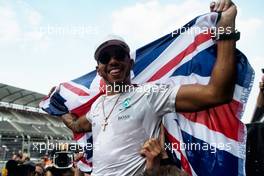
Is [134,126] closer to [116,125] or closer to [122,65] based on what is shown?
[116,125]

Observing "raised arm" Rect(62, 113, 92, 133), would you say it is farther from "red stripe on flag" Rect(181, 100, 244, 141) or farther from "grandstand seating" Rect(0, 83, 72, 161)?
"grandstand seating" Rect(0, 83, 72, 161)

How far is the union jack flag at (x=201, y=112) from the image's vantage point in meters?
2.67

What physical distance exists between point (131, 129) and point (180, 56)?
3.80 ft

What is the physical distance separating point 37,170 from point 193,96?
7.84m

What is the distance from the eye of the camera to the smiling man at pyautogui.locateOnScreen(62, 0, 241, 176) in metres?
1.93

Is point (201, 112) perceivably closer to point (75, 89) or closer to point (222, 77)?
point (222, 77)

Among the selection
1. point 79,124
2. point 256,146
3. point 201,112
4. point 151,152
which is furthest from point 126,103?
point 256,146

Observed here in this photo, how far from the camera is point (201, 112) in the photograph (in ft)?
9.46

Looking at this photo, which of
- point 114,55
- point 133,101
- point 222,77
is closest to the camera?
point 222,77

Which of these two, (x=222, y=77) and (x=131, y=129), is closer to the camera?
(x=222, y=77)

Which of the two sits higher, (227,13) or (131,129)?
(227,13)

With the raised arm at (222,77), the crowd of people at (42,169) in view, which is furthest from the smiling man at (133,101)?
the crowd of people at (42,169)

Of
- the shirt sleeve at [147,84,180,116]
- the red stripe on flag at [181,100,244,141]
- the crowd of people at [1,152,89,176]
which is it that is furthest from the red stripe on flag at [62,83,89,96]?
the shirt sleeve at [147,84,180,116]

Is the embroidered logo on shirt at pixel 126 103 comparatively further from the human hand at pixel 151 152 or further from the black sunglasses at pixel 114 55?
the human hand at pixel 151 152
